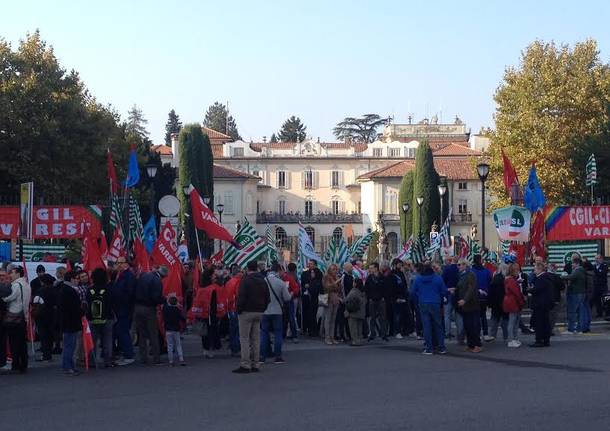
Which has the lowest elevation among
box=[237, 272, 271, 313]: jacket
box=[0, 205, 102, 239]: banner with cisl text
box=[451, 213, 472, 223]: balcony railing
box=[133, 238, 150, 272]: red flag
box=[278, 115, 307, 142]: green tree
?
box=[237, 272, 271, 313]: jacket

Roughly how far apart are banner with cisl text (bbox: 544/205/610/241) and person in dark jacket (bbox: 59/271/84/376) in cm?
1597

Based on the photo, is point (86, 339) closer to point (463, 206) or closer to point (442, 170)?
point (442, 170)

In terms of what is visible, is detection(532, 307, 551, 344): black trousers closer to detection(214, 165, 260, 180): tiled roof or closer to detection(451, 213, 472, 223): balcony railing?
detection(451, 213, 472, 223): balcony railing

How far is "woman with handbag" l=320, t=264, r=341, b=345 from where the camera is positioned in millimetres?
19703

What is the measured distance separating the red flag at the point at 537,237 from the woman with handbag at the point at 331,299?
7970 millimetres

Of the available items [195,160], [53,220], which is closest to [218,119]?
[195,160]

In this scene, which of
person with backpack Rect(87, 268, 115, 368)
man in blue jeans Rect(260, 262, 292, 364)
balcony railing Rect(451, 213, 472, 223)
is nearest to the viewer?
person with backpack Rect(87, 268, 115, 368)

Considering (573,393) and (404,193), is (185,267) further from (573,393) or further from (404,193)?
(404,193)

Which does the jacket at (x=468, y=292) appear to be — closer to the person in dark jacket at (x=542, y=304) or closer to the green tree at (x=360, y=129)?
the person in dark jacket at (x=542, y=304)

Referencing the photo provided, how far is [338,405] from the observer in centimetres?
1182

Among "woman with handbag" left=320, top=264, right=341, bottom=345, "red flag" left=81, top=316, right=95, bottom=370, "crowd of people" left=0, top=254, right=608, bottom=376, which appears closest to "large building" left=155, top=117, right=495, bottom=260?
"crowd of people" left=0, top=254, right=608, bottom=376

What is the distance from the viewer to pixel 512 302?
18750mm

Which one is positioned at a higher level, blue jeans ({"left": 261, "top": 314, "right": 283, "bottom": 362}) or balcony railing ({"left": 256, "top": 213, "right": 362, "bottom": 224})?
balcony railing ({"left": 256, "top": 213, "right": 362, "bottom": 224})

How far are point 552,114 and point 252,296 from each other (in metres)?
43.4
